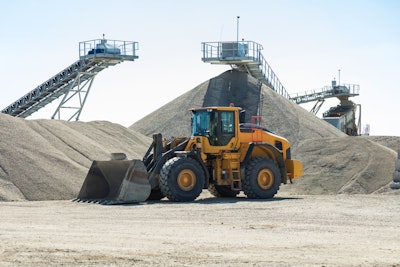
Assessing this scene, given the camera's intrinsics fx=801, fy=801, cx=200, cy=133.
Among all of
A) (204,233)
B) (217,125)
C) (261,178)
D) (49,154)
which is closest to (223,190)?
(261,178)

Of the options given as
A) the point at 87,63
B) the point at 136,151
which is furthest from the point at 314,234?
the point at 87,63

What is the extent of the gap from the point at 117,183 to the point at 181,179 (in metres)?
1.84

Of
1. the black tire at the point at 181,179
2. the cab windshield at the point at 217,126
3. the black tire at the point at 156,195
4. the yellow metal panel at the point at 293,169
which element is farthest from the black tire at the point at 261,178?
the black tire at the point at 156,195

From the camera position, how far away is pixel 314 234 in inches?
590

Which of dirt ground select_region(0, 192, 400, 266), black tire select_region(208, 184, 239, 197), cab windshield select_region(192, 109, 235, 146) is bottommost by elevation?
black tire select_region(208, 184, 239, 197)

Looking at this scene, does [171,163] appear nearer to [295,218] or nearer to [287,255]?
[295,218]

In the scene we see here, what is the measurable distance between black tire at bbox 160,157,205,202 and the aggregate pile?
490 centimetres

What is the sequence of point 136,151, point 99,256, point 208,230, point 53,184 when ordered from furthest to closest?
1. point 136,151
2. point 53,184
3. point 208,230
4. point 99,256

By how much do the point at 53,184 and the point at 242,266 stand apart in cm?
1664

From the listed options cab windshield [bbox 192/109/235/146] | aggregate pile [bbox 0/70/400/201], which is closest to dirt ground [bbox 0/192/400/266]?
cab windshield [bbox 192/109/235/146]

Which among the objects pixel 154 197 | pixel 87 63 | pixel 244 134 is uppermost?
pixel 87 63

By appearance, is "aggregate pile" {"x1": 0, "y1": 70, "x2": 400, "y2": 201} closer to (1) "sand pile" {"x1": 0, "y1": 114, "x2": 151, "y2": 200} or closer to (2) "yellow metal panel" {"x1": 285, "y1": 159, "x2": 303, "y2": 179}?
(1) "sand pile" {"x1": 0, "y1": 114, "x2": 151, "y2": 200}

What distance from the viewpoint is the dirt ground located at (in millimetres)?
11617

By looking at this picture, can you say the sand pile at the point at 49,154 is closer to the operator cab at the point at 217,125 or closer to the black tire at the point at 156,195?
the black tire at the point at 156,195
